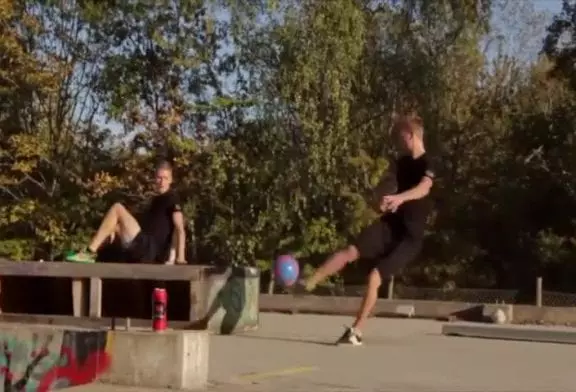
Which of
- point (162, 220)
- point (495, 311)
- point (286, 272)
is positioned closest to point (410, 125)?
point (286, 272)

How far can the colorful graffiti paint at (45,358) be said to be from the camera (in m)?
7.75

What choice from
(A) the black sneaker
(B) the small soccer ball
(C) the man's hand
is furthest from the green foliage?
(C) the man's hand

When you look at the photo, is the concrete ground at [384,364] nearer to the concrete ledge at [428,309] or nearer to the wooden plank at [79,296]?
the wooden plank at [79,296]


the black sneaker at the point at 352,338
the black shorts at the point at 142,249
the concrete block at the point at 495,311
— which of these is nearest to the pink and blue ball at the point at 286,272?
the black sneaker at the point at 352,338

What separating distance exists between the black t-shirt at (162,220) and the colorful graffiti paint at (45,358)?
7.57ft

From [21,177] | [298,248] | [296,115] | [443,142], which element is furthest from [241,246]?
Answer: [443,142]

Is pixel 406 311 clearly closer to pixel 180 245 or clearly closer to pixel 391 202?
pixel 180 245

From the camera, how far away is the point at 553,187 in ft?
118

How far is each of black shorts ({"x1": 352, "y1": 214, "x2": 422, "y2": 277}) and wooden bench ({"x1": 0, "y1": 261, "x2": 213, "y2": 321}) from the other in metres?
1.57

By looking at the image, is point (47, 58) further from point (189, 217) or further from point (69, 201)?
point (189, 217)

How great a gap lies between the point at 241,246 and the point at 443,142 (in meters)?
10.0

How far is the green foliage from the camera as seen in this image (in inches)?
1265

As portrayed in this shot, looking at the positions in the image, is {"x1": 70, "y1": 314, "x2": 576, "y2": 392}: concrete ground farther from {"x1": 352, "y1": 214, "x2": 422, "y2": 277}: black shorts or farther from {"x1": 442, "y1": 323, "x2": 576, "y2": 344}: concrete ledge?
{"x1": 352, "y1": 214, "x2": 422, "y2": 277}: black shorts

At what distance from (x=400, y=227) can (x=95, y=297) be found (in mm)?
2902
